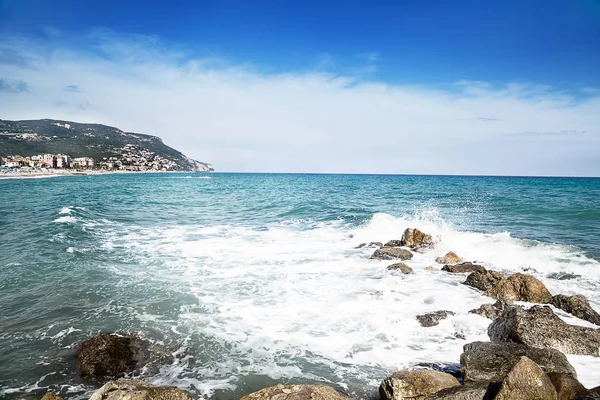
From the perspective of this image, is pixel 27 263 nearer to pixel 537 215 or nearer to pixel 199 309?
pixel 199 309

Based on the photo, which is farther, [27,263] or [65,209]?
[65,209]

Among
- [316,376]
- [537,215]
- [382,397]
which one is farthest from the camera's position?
[537,215]

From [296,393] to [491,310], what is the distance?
720 cm

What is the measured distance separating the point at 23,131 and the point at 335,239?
195970 millimetres

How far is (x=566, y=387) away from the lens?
4926 mm

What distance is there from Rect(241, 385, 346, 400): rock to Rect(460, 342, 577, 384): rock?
261 centimetres

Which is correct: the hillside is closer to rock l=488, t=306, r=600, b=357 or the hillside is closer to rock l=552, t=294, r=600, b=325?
rock l=488, t=306, r=600, b=357

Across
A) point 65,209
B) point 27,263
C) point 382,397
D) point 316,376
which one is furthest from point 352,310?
point 65,209

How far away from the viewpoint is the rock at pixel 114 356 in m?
6.91

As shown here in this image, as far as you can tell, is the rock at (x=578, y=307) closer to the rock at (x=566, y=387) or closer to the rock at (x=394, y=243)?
the rock at (x=566, y=387)

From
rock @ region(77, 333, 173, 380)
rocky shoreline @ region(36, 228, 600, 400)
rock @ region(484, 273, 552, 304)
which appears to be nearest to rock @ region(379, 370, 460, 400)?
rocky shoreline @ region(36, 228, 600, 400)

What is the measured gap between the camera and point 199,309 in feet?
34.0

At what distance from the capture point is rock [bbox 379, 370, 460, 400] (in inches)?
219

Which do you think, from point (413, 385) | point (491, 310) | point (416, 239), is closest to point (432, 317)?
point (491, 310)
